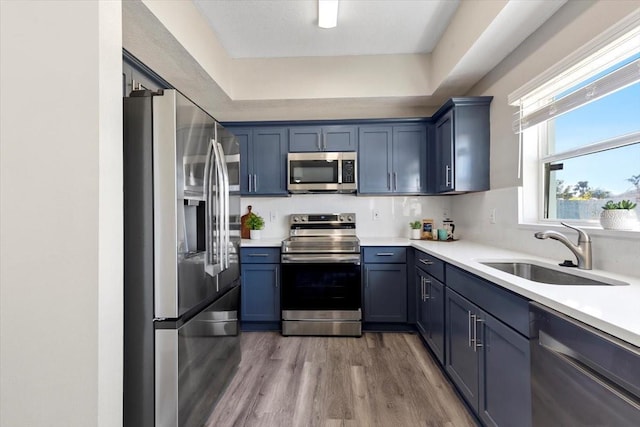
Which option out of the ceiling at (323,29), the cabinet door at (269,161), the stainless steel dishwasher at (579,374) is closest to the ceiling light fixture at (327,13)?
the ceiling at (323,29)

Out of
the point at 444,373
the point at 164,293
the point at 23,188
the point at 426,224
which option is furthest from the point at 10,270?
the point at 426,224

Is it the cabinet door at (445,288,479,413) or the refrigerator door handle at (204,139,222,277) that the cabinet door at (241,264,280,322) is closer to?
the refrigerator door handle at (204,139,222,277)

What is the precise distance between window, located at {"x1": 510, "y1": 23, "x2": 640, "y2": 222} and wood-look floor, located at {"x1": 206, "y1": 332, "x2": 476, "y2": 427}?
1433mm

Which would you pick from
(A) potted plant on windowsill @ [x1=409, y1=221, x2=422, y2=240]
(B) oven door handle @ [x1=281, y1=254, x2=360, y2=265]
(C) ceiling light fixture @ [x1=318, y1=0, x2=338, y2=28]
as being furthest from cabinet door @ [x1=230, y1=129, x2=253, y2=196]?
(A) potted plant on windowsill @ [x1=409, y1=221, x2=422, y2=240]

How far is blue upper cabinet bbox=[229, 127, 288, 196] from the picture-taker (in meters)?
3.46

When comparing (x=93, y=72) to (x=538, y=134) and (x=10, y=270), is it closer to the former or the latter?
(x=10, y=270)

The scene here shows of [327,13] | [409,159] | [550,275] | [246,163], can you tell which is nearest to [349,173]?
[409,159]

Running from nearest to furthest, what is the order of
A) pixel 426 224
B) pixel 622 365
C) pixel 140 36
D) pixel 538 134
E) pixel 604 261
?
pixel 622 365, pixel 604 261, pixel 140 36, pixel 538 134, pixel 426 224

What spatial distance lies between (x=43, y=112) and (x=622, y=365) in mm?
2019

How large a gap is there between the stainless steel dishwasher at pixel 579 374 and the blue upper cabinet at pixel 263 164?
2709 millimetres

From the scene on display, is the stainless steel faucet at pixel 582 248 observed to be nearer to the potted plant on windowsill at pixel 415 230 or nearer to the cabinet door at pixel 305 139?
the potted plant on windowsill at pixel 415 230

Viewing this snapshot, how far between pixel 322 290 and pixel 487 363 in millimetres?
1676

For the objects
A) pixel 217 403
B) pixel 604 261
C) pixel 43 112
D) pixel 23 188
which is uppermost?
pixel 43 112

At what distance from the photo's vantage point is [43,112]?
1189mm
